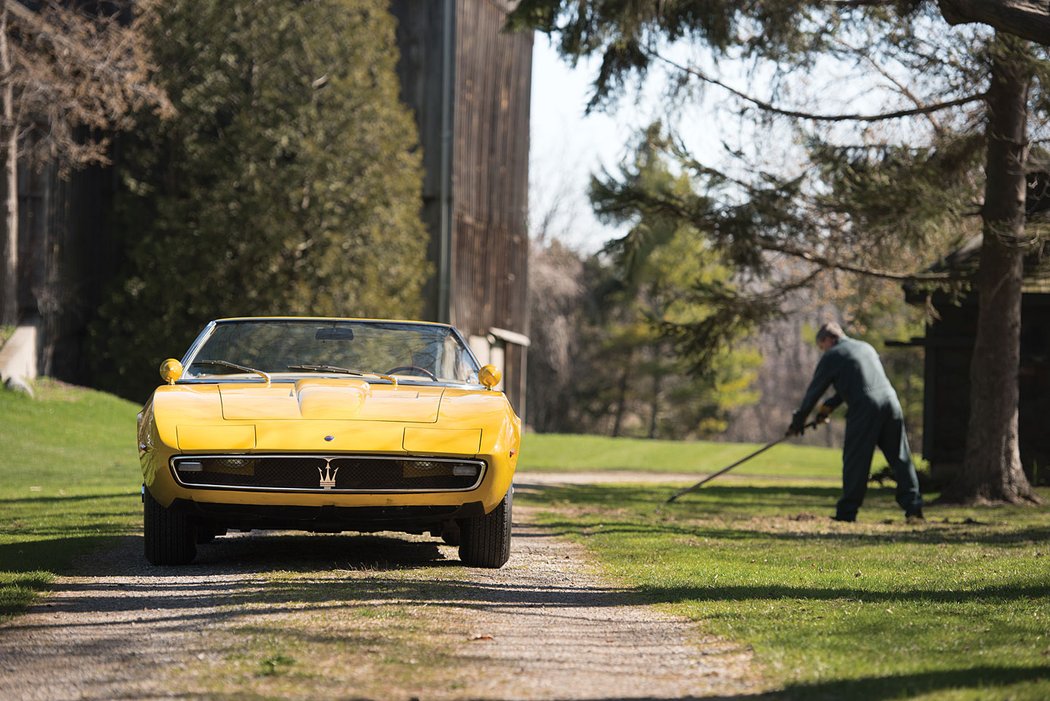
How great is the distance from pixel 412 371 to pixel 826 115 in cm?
880

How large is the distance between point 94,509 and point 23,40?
39.8ft

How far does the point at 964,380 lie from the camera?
2003 centimetres

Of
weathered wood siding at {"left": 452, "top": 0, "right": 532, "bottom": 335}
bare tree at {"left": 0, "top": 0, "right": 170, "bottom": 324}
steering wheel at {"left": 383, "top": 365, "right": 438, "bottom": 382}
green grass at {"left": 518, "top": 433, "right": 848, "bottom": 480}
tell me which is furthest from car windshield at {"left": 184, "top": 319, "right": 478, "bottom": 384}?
weathered wood siding at {"left": 452, "top": 0, "right": 532, "bottom": 335}

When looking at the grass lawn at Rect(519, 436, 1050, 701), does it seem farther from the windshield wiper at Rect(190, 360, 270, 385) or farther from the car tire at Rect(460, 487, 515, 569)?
the windshield wiper at Rect(190, 360, 270, 385)

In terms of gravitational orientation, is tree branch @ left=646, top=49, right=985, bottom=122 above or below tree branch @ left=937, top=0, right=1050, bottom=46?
above

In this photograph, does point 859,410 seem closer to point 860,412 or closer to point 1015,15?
point 860,412

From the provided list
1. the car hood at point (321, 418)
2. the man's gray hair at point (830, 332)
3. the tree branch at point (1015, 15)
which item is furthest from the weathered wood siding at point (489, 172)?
the car hood at point (321, 418)

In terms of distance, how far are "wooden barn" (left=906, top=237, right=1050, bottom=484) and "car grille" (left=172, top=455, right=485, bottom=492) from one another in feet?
45.0

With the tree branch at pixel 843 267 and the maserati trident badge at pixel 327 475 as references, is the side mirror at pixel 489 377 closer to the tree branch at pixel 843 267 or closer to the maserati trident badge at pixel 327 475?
the maserati trident badge at pixel 327 475

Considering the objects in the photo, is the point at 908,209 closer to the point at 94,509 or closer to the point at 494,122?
the point at 94,509

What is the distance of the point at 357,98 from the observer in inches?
955

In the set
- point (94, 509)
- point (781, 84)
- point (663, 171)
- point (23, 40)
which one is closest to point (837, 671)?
point (94, 509)

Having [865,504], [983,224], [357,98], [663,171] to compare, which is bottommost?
[865,504]

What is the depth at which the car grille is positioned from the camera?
6.93 metres
